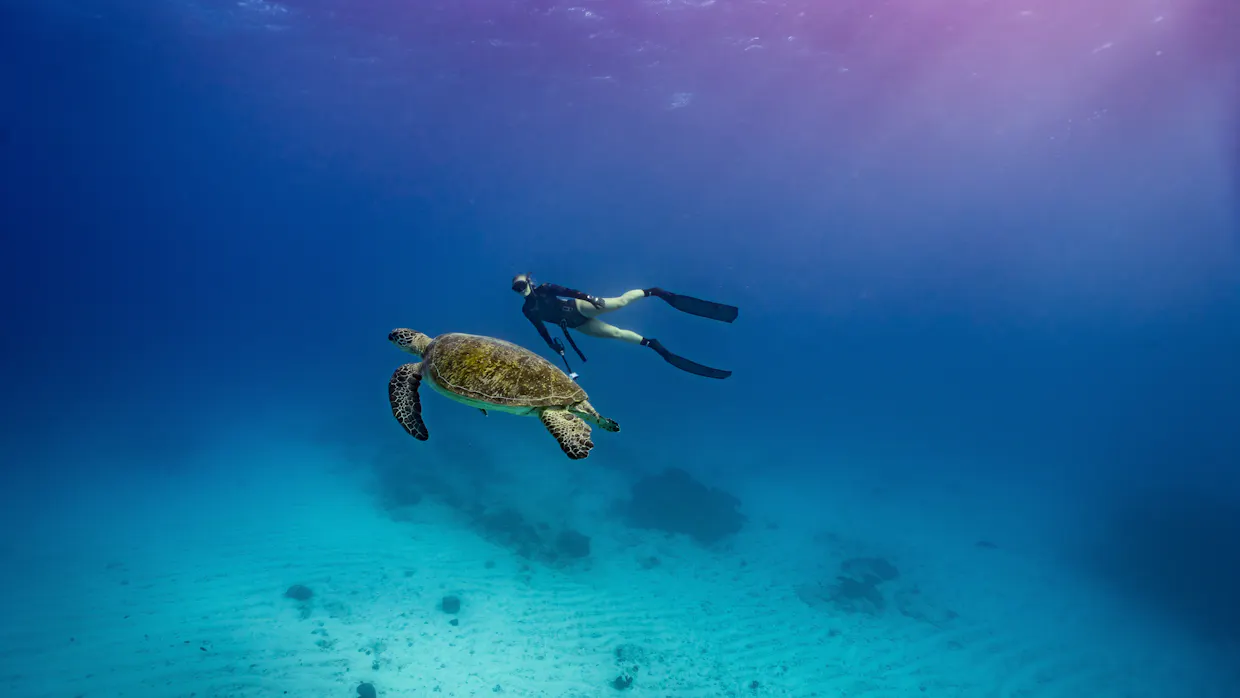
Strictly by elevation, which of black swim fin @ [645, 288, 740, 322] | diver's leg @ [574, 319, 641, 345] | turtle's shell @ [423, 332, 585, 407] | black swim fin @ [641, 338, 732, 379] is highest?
black swim fin @ [645, 288, 740, 322]

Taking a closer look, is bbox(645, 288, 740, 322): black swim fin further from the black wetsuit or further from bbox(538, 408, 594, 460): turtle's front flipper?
bbox(538, 408, 594, 460): turtle's front flipper

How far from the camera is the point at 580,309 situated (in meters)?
9.41

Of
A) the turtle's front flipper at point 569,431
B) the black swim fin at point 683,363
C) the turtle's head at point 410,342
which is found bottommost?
the turtle's front flipper at point 569,431

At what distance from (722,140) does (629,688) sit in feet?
130

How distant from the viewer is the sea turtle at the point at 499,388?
14.5ft

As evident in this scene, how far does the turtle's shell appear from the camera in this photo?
4488 millimetres

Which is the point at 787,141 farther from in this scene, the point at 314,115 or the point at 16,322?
the point at 16,322

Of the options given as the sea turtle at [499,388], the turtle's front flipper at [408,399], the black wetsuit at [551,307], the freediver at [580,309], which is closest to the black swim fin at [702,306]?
the freediver at [580,309]

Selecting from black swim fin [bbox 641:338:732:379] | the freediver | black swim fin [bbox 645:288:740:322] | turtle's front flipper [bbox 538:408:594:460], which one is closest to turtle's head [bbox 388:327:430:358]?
the freediver

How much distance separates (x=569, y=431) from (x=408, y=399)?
213 centimetres

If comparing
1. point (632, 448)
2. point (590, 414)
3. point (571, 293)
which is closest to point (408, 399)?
point (590, 414)

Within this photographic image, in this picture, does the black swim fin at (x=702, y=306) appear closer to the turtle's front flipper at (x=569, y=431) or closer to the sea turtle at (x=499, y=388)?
the sea turtle at (x=499, y=388)

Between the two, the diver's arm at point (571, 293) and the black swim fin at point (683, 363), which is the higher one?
the diver's arm at point (571, 293)

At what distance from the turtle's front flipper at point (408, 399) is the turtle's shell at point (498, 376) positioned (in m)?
0.32
